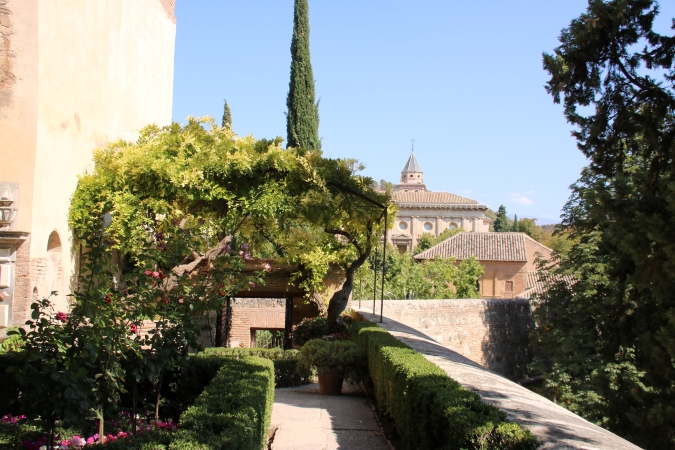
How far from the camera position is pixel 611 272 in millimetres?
8688

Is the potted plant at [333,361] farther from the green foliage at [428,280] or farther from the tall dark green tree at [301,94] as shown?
the tall dark green tree at [301,94]

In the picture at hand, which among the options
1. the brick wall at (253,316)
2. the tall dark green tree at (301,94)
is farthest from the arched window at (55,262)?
the tall dark green tree at (301,94)

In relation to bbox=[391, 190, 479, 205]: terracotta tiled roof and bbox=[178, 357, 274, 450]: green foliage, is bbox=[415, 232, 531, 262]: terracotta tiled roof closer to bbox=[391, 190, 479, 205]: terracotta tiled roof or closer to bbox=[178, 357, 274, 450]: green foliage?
bbox=[178, 357, 274, 450]: green foliage

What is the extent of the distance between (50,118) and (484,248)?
32127 millimetres

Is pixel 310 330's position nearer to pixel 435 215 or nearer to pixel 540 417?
pixel 540 417

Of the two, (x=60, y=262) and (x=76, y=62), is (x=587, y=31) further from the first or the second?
(x=60, y=262)

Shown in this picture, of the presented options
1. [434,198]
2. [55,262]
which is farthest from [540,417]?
[434,198]

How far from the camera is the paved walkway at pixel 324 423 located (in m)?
6.90

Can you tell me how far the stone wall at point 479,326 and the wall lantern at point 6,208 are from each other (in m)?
10.4

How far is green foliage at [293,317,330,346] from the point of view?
14.5m

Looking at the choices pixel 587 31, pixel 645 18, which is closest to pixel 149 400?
pixel 587 31

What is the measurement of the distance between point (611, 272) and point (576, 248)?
1326cm

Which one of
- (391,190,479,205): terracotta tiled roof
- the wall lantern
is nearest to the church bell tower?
(391,190,479,205): terracotta tiled roof

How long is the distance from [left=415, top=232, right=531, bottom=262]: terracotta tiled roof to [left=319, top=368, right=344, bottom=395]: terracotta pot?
91.5 feet
